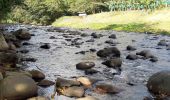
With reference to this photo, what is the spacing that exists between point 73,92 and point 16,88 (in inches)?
98.6

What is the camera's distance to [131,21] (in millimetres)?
60531

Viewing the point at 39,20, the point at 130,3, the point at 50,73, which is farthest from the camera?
the point at 39,20

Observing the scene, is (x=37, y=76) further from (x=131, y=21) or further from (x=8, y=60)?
(x=131, y=21)

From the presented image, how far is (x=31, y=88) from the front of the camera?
1382cm

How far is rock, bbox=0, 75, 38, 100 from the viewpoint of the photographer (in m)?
13.3

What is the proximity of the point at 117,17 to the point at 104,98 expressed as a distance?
5470 cm

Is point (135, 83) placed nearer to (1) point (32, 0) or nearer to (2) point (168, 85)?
(2) point (168, 85)

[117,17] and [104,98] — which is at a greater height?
[104,98]

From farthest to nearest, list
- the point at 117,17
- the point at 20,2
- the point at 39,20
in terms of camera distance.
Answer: the point at 39,20 → the point at 117,17 → the point at 20,2

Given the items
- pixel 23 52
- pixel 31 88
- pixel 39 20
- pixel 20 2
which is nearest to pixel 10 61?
pixel 23 52

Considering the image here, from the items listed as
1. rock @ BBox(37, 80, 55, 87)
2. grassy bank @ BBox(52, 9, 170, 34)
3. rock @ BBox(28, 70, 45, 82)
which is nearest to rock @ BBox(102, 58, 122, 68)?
rock @ BBox(28, 70, 45, 82)

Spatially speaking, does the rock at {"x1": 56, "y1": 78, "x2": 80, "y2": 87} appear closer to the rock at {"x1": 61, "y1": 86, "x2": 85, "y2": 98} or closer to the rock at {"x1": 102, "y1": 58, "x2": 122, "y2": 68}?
the rock at {"x1": 61, "y1": 86, "x2": 85, "y2": 98}

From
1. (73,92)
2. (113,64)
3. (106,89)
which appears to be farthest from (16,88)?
(113,64)

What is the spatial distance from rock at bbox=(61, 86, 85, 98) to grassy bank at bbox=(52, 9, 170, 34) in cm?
3112
